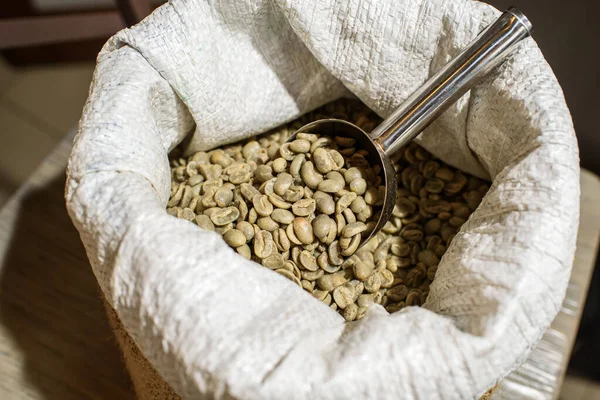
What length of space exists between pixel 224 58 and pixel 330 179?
26 centimetres

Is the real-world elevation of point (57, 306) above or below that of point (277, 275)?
below

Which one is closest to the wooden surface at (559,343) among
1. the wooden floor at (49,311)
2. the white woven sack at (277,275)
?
the white woven sack at (277,275)

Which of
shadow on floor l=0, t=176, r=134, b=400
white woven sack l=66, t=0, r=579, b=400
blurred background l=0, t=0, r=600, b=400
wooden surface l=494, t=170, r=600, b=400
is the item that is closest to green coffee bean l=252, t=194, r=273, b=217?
white woven sack l=66, t=0, r=579, b=400

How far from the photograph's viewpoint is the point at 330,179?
36.1 inches

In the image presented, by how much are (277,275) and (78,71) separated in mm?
1747

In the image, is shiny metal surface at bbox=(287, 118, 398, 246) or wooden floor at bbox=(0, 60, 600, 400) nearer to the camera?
shiny metal surface at bbox=(287, 118, 398, 246)

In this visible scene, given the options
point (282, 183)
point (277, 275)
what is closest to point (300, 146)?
point (282, 183)

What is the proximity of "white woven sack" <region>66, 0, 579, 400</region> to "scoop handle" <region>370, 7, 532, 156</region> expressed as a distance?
0.11ft

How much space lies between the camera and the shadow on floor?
39.2 inches

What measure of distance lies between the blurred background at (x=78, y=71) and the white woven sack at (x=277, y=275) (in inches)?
24.1

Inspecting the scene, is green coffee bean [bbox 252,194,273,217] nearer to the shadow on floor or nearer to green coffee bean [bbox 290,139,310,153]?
green coffee bean [bbox 290,139,310,153]

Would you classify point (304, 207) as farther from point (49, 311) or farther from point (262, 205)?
point (49, 311)

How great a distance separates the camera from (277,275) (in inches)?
26.7

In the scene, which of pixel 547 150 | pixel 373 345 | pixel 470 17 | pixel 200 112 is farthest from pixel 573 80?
pixel 373 345
